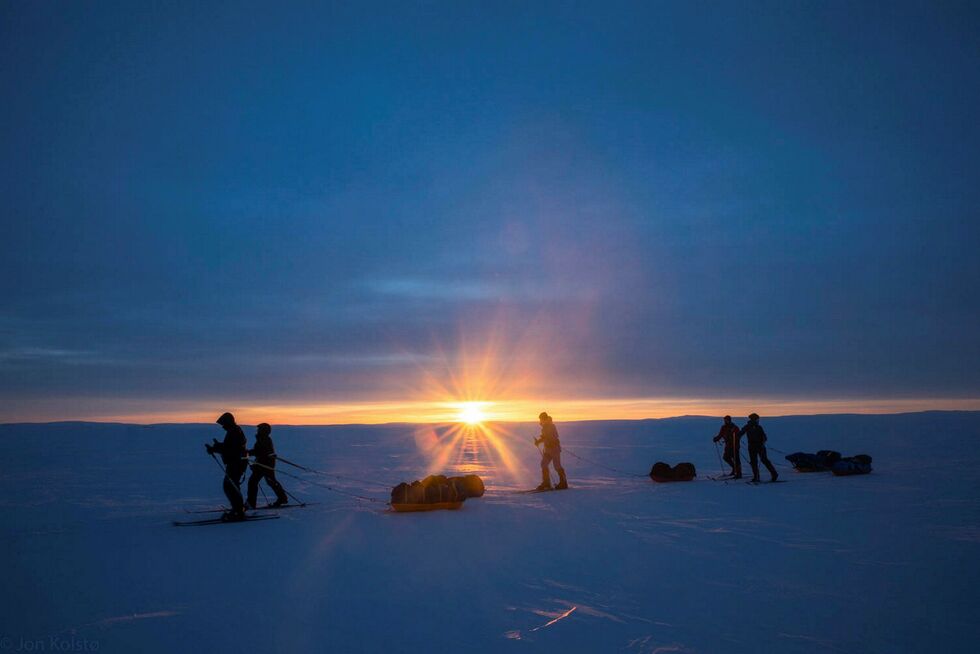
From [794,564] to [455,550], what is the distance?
445 cm

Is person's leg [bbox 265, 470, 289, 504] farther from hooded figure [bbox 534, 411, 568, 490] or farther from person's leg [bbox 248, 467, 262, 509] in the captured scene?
hooded figure [bbox 534, 411, 568, 490]

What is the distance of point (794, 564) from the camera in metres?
7.85

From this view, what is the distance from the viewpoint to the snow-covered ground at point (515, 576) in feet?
18.1

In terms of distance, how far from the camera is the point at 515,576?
744 centimetres

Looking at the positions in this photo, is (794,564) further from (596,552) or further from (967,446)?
(967,446)

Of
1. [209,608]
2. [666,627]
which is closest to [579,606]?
[666,627]

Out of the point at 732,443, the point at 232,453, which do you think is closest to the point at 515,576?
the point at 232,453

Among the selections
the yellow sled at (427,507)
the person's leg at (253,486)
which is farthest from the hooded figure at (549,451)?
the person's leg at (253,486)

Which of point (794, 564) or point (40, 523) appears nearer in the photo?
point (794, 564)

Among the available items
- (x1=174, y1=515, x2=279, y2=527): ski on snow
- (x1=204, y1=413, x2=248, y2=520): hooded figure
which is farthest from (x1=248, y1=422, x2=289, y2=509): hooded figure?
(x1=174, y1=515, x2=279, y2=527): ski on snow

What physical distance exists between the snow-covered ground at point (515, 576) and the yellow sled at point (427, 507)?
31 cm

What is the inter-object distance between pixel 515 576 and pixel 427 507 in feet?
16.7

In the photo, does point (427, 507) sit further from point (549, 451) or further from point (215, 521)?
point (549, 451)

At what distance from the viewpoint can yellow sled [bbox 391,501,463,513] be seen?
Answer: 39.7 feet
